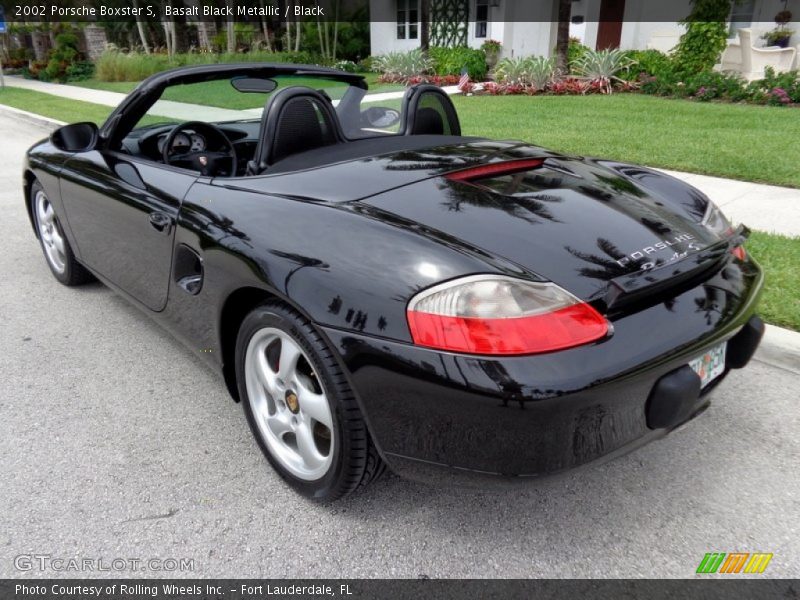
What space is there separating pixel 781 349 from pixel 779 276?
2.85 feet

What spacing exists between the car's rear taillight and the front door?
65.1 feet

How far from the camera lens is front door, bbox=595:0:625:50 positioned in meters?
19.1

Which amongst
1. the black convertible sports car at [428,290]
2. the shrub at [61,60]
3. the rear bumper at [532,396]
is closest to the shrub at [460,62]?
the shrub at [61,60]

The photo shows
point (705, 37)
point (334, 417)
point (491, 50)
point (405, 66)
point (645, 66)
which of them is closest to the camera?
point (334, 417)

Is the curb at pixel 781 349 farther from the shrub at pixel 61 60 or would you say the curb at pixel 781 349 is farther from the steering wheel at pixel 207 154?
the shrub at pixel 61 60

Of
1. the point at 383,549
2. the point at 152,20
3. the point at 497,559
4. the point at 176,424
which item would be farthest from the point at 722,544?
the point at 152,20

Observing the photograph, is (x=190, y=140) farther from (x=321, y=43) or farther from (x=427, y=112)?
(x=321, y=43)

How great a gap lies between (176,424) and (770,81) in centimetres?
1230

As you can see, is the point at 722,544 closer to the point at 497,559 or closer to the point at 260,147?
the point at 497,559

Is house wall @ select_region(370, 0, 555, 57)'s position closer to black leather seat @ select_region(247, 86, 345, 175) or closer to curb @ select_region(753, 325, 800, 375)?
curb @ select_region(753, 325, 800, 375)

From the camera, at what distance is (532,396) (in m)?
1.61

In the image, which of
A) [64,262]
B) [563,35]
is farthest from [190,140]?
[563,35]

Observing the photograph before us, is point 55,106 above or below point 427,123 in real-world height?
below

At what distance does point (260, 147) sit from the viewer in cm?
257
